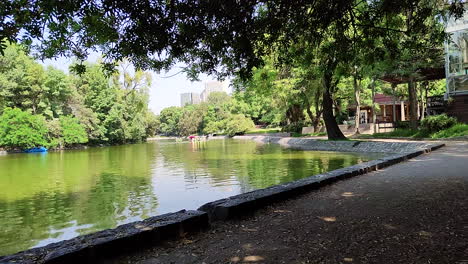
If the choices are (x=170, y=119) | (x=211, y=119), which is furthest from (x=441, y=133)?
(x=170, y=119)

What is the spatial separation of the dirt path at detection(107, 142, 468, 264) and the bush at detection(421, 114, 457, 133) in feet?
50.2

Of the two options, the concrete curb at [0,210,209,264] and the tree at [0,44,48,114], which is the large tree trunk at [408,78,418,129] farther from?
the tree at [0,44,48,114]

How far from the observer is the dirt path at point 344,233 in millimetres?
3301

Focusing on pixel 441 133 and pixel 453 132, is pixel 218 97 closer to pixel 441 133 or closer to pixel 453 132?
pixel 441 133

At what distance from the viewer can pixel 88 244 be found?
3314 mm

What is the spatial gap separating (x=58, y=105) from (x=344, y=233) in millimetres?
42101

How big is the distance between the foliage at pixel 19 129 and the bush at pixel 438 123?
34.9 meters

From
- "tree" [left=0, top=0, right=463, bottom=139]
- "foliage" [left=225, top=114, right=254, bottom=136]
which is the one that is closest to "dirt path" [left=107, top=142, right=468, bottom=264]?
"tree" [left=0, top=0, right=463, bottom=139]

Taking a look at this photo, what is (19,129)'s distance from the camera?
3334 centimetres

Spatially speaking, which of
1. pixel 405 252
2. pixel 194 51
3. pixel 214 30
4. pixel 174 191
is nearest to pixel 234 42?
pixel 214 30

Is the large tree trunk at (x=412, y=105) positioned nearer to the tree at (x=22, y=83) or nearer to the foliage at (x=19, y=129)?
the foliage at (x=19, y=129)

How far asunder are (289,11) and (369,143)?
13876 millimetres

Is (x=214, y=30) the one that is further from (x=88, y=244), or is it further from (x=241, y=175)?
(x=241, y=175)

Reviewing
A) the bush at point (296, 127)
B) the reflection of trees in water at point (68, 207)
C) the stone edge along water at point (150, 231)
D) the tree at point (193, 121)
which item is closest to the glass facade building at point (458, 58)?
the bush at point (296, 127)
